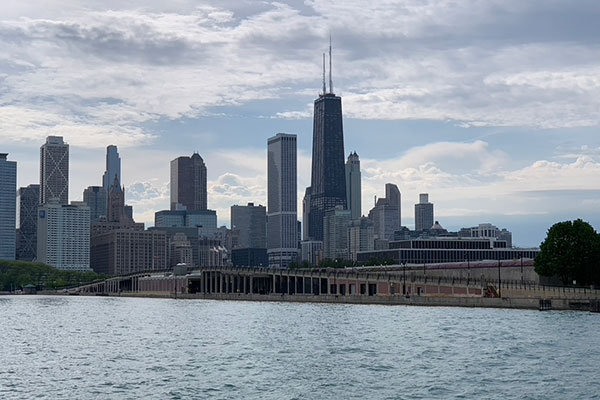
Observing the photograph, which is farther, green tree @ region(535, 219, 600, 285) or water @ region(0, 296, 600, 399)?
green tree @ region(535, 219, 600, 285)

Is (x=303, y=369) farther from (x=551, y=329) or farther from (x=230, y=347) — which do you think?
(x=551, y=329)

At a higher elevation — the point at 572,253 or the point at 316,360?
the point at 572,253

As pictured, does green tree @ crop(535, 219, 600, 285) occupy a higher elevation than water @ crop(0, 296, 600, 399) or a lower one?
higher

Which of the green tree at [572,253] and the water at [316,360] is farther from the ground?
the green tree at [572,253]

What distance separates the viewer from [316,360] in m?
73.7

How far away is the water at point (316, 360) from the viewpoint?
192 feet

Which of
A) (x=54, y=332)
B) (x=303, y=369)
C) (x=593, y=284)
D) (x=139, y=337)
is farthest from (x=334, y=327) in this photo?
(x=593, y=284)

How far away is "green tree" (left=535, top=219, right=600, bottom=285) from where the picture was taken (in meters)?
153

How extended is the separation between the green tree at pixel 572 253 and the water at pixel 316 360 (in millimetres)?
36249

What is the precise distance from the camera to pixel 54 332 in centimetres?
11194

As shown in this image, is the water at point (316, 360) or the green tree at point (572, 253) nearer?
the water at point (316, 360)

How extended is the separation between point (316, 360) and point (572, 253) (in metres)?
90.9

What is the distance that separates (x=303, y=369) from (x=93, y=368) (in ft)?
51.5

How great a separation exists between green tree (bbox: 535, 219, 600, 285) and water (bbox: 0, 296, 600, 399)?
1427 inches
